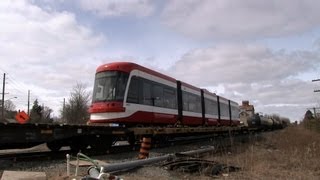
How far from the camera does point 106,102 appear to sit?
1795cm

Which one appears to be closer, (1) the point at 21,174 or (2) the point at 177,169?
(1) the point at 21,174

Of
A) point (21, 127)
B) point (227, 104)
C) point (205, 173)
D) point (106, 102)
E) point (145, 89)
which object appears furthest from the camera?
point (227, 104)

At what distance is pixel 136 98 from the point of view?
18.7 metres

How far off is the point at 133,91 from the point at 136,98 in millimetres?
377

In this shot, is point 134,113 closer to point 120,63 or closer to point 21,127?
point 120,63

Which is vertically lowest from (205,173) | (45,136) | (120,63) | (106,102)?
(205,173)

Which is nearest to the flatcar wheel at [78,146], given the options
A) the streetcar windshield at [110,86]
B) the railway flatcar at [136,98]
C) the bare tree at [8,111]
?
the railway flatcar at [136,98]

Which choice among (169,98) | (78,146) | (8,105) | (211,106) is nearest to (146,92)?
(169,98)

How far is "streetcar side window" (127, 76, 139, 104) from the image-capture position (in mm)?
18250

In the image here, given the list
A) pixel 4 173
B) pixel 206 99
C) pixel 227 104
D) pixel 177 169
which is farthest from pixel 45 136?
pixel 227 104

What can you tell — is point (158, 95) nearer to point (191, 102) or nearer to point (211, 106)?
point (191, 102)

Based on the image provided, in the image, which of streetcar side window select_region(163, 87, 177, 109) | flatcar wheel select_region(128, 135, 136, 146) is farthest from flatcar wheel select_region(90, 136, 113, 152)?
streetcar side window select_region(163, 87, 177, 109)

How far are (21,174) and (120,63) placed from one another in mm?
9118

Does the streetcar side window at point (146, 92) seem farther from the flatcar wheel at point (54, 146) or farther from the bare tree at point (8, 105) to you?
the bare tree at point (8, 105)
